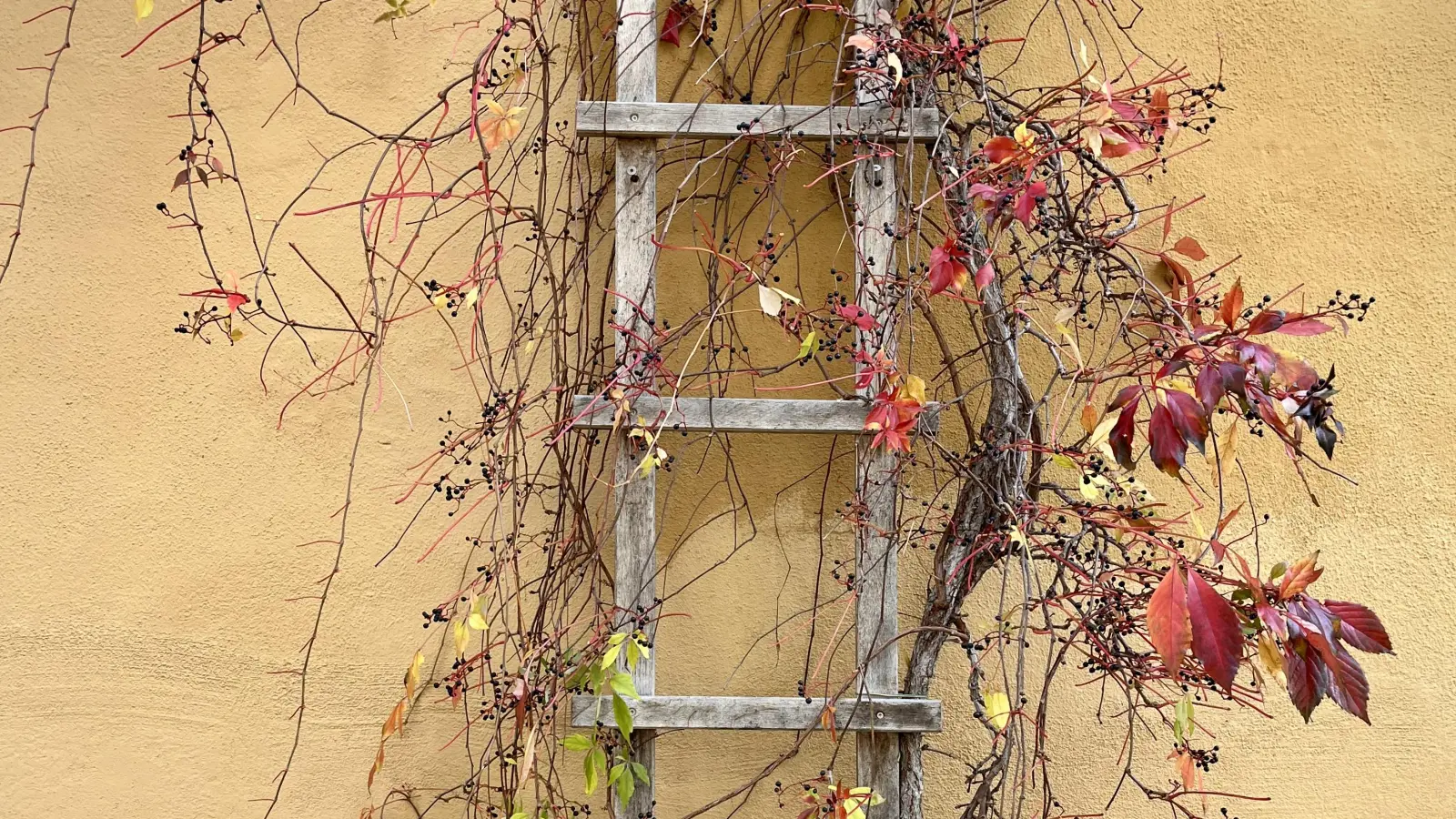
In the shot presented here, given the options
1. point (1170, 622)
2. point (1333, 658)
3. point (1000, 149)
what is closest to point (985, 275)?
point (1000, 149)

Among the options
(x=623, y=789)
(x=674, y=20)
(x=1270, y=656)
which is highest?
(x=674, y=20)

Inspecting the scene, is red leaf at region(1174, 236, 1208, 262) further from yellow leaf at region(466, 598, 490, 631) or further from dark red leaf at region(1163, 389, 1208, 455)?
yellow leaf at region(466, 598, 490, 631)

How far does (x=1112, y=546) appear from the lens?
5.93 feet

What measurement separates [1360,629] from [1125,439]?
1.18ft

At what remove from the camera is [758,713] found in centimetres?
159

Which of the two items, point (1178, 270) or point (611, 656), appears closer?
point (611, 656)

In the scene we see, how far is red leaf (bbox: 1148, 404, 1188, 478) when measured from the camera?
53.5 inches

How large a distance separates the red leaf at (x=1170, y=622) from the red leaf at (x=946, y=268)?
455mm

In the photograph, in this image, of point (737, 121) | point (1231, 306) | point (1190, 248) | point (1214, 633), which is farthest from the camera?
point (1190, 248)

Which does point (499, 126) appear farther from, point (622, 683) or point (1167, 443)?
point (1167, 443)

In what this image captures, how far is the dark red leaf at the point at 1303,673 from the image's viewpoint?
1.33 metres

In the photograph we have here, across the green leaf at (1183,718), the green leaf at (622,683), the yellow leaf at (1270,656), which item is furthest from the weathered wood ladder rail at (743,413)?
the yellow leaf at (1270,656)

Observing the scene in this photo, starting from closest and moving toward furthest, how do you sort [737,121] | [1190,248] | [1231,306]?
[1231,306], [737,121], [1190,248]

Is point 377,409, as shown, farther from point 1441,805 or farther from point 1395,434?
point 1441,805
